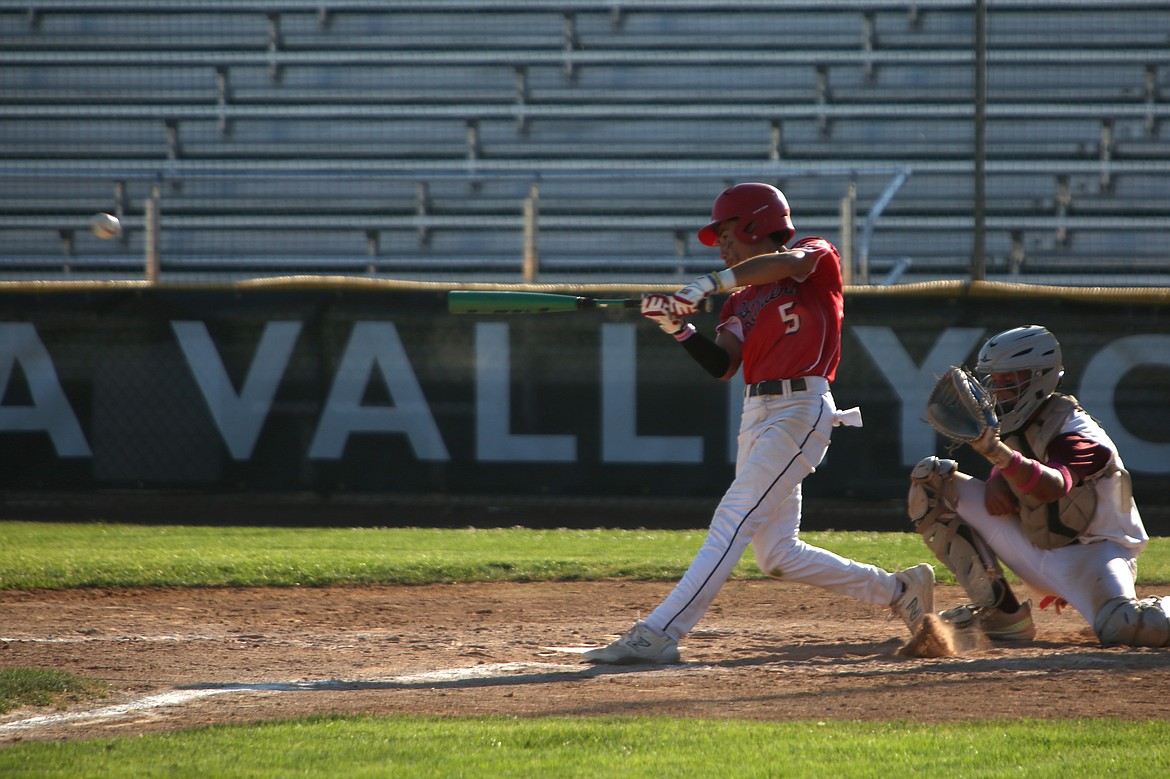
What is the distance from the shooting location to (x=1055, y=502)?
14.6 feet

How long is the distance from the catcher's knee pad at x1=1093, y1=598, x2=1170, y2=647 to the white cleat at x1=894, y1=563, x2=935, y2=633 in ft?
1.94

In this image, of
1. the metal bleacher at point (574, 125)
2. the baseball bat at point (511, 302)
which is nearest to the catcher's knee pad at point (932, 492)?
the baseball bat at point (511, 302)

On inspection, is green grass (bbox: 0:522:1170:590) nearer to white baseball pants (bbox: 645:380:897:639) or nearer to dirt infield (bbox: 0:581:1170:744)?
dirt infield (bbox: 0:581:1170:744)

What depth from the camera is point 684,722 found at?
3.25 metres

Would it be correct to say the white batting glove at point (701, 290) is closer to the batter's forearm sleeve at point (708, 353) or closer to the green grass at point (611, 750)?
the batter's forearm sleeve at point (708, 353)

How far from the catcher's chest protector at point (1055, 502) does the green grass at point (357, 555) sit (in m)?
2.09

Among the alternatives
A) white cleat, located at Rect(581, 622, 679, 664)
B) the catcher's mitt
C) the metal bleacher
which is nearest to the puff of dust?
the catcher's mitt

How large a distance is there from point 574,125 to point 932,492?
40.2 ft

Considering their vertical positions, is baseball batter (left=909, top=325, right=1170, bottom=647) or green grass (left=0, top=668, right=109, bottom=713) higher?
baseball batter (left=909, top=325, right=1170, bottom=647)

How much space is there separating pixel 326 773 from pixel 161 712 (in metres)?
0.95

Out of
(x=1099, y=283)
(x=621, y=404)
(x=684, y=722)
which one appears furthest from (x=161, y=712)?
(x=1099, y=283)

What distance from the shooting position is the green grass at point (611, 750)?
278 cm

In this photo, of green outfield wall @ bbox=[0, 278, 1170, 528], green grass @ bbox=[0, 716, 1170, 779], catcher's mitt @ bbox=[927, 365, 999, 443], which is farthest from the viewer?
green outfield wall @ bbox=[0, 278, 1170, 528]

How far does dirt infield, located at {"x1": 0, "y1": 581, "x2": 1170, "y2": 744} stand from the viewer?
3.49 meters
